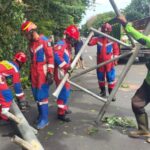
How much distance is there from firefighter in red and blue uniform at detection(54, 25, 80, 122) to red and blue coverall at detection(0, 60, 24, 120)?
788 millimetres

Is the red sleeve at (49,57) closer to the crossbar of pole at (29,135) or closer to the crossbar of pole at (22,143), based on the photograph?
the crossbar of pole at (29,135)

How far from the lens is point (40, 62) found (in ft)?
24.5

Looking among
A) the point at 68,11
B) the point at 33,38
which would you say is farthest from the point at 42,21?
the point at 33,38

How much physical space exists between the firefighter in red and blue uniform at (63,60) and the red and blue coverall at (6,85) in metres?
0.79

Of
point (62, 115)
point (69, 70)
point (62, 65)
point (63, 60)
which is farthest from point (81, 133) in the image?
point (63, 60)

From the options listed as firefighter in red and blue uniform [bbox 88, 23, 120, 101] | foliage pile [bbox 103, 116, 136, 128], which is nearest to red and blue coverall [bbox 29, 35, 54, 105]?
foliage pile [bbox 103, 116, 136, 128]

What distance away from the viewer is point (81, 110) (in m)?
9.07

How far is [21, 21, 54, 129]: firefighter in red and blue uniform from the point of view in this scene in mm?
7387

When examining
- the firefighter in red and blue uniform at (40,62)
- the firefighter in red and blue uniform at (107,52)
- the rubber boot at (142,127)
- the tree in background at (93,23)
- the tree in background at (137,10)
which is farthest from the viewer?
the tree in background at (137,10)

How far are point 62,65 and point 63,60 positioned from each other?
0.12 meters

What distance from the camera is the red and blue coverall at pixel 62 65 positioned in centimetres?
781

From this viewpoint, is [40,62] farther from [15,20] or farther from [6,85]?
[15,20]

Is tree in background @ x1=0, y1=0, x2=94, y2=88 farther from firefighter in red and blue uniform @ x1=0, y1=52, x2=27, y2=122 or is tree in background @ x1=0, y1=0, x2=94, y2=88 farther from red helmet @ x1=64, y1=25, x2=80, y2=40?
red helmet @ x1=64, y1=25, x2=80, y2=40

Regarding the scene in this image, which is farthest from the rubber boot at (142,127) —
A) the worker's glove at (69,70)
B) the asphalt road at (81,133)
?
the worker's glove at (69,70)
